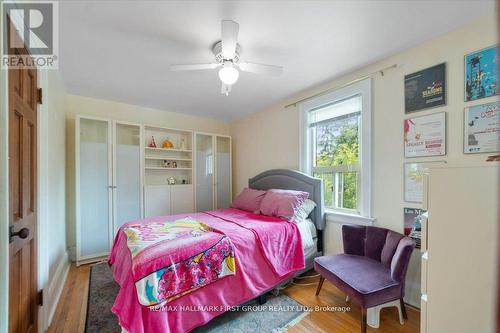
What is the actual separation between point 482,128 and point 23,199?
3220 millimetres

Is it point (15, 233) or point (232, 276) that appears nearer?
point (15, 233)

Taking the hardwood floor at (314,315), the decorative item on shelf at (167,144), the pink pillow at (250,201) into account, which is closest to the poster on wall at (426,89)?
the hardwood floor at (314,315)

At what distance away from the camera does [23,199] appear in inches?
52.2

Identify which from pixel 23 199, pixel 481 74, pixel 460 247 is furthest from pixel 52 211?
pixel 481 74

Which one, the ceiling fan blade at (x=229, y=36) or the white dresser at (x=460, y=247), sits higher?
the ceiling fan blade at (x=229, y=36)

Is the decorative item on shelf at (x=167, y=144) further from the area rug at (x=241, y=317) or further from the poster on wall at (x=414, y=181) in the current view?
the poster on wall at (x=414, y=181)

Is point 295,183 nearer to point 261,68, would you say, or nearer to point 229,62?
point 261,68

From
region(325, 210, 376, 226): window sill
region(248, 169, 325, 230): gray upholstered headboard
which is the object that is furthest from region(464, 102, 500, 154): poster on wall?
region(248, 169, 325, 230): gray upholstered headboard

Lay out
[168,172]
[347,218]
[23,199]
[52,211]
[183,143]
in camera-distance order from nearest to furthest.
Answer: [23,199] → [52,211] → [347,218] → [168,172] → [183,143]

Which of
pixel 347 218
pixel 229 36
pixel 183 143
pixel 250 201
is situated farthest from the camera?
pixel 183 143

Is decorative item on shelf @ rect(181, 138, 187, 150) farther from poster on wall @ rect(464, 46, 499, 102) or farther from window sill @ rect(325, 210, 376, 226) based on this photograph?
poster on wall @ rect(464, 46, 499, 102)

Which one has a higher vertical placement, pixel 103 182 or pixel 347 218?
pixel 103 182

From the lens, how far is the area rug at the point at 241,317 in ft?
5.55

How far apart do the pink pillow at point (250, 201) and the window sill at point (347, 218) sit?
3.05 ft
